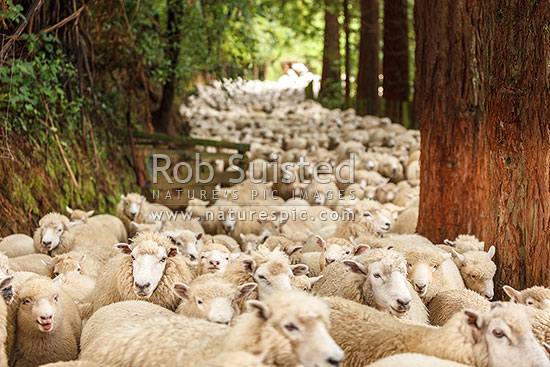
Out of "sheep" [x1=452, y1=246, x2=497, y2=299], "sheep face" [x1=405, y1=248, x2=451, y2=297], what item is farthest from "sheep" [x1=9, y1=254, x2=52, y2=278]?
"sheep" [x1=452, y1=246, x2=497, y2=299]

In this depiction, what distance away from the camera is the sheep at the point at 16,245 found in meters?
6.76

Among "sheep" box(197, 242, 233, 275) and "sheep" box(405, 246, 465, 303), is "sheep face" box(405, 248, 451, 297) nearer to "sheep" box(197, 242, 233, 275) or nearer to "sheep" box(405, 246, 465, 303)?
"sheep" box(405, 246, 465, 303)

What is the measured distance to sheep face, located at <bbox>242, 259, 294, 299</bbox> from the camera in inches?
163

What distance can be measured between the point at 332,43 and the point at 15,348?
23.1 meters

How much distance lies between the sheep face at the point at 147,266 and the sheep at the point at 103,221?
9.64ft

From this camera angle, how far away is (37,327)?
4.15m

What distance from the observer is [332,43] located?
84.3 feet

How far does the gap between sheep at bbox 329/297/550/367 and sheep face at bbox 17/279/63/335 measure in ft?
6.64

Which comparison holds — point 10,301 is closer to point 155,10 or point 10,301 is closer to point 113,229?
point 113,229

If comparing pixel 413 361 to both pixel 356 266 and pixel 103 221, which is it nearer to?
pixel 356 266

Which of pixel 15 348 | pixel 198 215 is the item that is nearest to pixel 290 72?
pixel 198 215

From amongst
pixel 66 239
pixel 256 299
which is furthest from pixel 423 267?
pixel 66 239

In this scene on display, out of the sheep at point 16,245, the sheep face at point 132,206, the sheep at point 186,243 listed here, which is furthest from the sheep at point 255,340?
the sheep face at point 132,206

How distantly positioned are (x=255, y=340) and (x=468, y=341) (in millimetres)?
1132
